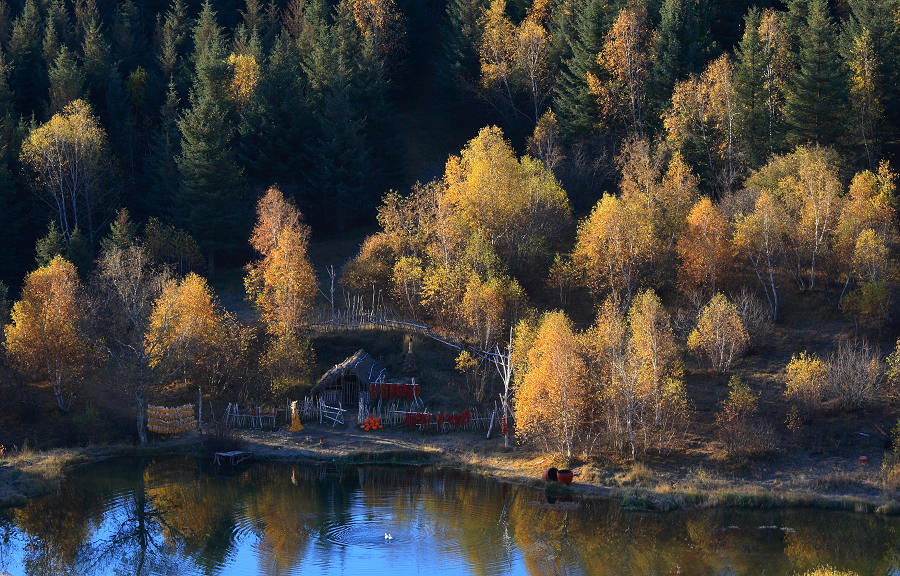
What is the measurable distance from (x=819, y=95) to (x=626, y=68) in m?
15.1

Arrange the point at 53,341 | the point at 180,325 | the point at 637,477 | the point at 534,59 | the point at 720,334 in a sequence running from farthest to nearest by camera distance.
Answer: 1. the point at 534,59
2. the point at 180,325
3. the point at 53,341
4. the point at 720,334
5. the point at 637,477

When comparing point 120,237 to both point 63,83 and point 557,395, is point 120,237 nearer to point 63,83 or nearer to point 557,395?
point 63,83

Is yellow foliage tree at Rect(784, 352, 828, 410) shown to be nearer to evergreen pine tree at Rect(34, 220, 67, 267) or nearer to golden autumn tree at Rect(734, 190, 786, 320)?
golden autumn tree at Rect(734, 190, 786, 320)

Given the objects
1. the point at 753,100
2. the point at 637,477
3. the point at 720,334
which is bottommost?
the point at 637,477

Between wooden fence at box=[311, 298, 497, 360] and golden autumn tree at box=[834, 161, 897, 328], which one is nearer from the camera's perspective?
golden autumn tree at box=[834, 161, 897, 328]

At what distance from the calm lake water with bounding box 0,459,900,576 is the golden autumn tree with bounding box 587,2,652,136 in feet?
121

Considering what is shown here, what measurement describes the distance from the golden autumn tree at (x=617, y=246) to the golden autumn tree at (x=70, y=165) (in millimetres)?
34638

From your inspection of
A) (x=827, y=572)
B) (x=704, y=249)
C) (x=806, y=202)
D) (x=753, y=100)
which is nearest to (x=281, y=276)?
(x=704, y=249)

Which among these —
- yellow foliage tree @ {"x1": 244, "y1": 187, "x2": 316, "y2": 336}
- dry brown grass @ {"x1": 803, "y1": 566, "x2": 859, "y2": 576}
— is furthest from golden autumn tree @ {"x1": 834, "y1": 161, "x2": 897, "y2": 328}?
yellow foliage tree @ {"x1": 244, "y1": 187, "x2": 316, "y2": 336}

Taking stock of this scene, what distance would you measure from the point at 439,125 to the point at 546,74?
14132 millimetres

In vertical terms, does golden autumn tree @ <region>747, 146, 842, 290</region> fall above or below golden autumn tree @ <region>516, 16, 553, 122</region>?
below

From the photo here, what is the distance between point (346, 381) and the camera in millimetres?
56219

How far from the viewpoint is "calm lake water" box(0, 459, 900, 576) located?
36.7 m

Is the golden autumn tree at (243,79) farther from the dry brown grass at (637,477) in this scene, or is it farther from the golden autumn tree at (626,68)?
the dry brown grass at (637,477)
